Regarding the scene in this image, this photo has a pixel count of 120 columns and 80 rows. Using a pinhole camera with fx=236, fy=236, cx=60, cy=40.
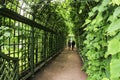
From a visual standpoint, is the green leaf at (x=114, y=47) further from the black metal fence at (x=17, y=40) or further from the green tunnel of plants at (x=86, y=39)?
the black metal fence at (x=17, y=40)

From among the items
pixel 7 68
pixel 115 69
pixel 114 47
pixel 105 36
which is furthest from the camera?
pixel 7 68

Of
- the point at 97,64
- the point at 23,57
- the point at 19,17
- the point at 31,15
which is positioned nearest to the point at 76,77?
the point at 23,57

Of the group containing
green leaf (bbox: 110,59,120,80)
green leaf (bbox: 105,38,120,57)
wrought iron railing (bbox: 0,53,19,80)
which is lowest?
wrought iron railing (bbox: 0,53,19,80)

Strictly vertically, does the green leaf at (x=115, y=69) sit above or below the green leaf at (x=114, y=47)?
below

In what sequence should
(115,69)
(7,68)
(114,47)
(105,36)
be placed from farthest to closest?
(7,68) → (105,36) → (114,47) → (115,69)

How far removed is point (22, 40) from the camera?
9.11 meters

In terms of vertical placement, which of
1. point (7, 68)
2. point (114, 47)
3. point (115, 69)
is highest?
point (114, 47)

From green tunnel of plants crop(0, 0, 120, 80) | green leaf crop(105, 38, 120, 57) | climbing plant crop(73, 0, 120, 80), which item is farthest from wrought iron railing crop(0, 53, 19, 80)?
green leaf crop(105, 38, 120, 57)

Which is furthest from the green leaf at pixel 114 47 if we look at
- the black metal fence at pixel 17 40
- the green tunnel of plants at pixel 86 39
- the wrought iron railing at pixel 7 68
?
the wrought iron railing at pixel 7 68

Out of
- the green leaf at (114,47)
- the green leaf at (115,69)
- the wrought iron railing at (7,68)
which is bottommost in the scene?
A: the wrought iron railing at (7,68)

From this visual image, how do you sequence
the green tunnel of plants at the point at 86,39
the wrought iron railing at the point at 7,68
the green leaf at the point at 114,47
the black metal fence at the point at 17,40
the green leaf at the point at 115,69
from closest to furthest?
the green leaf at the point at 115,69, the green leaf at the point at 114,47, the green tunnel of plants at the point at 86,39, the wrought iron railing at the point at 7,68, the black metal fence at the point at 17,40

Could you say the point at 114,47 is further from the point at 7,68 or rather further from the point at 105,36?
the point at 7,68

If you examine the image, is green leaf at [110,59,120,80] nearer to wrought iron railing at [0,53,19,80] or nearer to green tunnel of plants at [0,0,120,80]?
green tunnel of plants at [0,0,120,80]

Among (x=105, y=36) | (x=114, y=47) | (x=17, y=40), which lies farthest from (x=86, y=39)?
(x=114, y=47)
